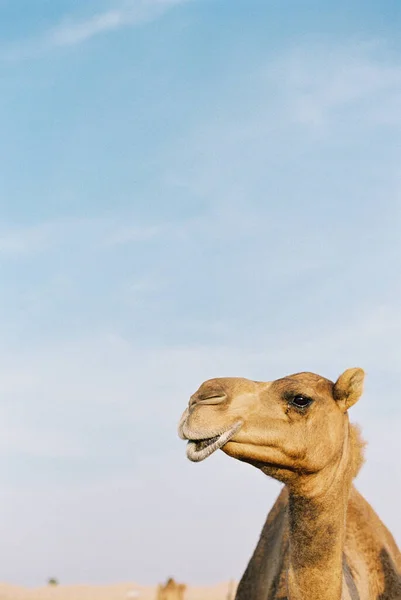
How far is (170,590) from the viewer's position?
1509cm

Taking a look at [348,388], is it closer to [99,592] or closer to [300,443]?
[300,443]

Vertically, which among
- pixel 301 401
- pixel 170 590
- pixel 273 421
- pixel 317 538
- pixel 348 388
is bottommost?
pixel 317 538

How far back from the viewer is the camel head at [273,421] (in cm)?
465

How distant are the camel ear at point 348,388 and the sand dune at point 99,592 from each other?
27.1m

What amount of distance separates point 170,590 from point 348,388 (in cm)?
1085

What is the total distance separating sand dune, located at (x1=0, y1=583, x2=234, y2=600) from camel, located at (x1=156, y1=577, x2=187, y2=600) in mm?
16375

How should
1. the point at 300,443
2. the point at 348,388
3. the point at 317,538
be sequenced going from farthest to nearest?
the point at 348,388 → the point at 317,538 → the point at 300,443

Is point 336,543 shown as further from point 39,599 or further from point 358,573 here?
point 39,599

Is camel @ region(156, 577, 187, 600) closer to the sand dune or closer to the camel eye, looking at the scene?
the camel eye

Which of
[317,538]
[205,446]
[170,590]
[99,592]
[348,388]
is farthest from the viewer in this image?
[99,592]

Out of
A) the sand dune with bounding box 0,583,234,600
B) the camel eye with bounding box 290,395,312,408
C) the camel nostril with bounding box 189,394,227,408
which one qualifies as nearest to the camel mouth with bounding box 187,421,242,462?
the camel nostril with bounding box 189,394,227,408

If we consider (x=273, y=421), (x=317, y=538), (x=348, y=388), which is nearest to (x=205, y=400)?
(x=273, y=421)

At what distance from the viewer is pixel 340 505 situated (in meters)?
5.11

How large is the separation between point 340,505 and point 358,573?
1390 millimetres
